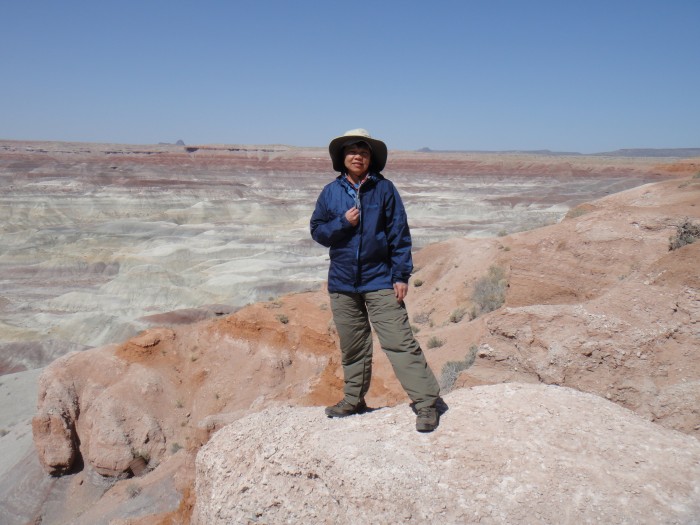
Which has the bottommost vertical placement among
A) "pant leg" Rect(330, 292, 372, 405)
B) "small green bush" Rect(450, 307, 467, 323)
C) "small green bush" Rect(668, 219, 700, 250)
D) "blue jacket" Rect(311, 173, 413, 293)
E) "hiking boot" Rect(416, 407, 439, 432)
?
"small green bush" Rect(450, 307, 467, 323)

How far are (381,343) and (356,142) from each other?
4.31 ft

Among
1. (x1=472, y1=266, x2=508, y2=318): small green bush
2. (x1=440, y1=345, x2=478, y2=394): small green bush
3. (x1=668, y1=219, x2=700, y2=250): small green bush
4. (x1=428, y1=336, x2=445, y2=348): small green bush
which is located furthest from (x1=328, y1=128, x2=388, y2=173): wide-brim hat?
(x1=472, y1=266, x2=508, y2=318): small green bush

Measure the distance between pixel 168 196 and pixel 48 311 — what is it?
Result: 109ft

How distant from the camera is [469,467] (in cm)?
277

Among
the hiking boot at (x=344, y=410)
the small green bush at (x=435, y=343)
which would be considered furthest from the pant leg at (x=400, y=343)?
the small green bush at (x=435, y=343)

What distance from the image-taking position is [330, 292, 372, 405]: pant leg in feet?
11.3

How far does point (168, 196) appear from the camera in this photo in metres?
59.5

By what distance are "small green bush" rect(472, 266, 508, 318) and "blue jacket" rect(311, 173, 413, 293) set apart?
6.41 meters

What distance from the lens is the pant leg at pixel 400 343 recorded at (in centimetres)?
324

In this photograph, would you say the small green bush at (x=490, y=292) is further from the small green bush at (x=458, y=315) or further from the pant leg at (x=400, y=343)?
the pant leg at (x=400, y=343)

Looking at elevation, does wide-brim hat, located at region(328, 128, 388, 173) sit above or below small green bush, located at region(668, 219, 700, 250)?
above

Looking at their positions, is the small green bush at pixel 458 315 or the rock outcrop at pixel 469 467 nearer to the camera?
the rock outcrop at pixel 469 467

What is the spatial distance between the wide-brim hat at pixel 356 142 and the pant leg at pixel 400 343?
2.84 ft

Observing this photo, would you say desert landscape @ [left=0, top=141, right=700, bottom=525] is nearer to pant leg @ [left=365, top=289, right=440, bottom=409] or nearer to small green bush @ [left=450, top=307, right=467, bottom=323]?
small green bush @ [left=450, top=307, right=467, bottom=323]
